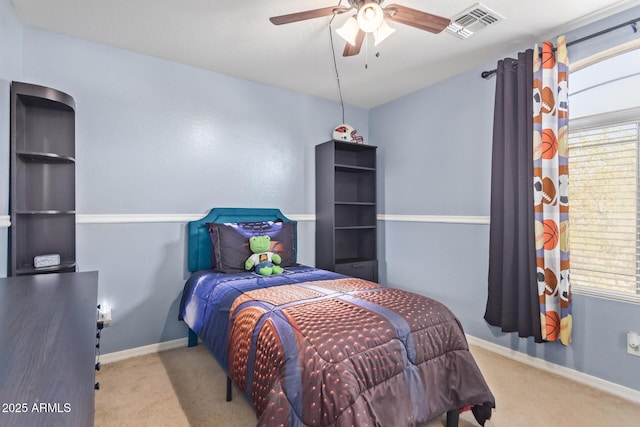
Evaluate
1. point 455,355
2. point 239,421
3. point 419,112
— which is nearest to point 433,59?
point 419,112

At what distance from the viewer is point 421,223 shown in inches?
137

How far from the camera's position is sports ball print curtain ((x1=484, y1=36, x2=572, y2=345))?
230cm

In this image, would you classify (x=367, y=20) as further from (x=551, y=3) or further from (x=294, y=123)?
(x=294, y=123)

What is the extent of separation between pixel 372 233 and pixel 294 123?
155 centimetres

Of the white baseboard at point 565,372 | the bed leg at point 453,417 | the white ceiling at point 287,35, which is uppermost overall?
the white ceiling at point 287,35

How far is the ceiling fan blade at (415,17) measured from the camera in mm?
1667

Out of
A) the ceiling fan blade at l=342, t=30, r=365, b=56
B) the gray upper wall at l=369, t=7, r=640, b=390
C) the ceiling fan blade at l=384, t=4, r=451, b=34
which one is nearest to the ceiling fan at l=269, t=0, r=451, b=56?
the ceiling fan blade at l=384, t=4, r=451, b=34

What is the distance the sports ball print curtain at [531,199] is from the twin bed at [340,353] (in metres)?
1.02

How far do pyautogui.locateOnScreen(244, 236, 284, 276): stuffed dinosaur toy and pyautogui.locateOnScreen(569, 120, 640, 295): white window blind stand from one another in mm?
2294

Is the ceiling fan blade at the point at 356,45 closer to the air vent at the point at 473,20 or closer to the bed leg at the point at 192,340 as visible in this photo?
the air vent at the point at 473,20

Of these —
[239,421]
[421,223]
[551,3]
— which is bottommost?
[239,421]

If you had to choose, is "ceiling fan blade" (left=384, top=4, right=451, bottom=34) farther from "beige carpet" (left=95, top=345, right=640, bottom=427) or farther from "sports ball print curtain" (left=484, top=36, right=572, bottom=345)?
"beige carpet" (left=95, top=345, right=640, bottom=427)

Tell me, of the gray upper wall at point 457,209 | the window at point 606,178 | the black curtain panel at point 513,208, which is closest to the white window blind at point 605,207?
the window at point 606,178

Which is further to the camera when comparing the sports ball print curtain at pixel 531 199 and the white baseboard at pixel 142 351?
the white baseboard at pixel 142 351
